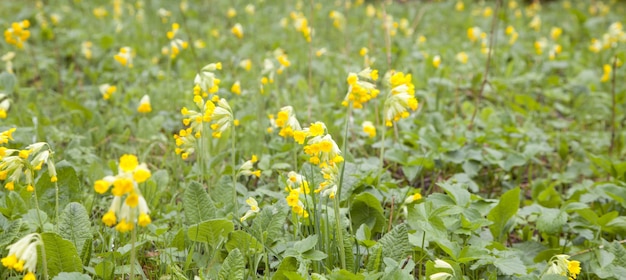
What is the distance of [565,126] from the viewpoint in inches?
166

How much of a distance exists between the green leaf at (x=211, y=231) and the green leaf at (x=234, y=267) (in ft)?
0.49

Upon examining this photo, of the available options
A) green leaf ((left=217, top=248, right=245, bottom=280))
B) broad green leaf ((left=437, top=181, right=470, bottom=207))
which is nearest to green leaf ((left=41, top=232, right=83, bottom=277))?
green leaf ((left=217, top=248, right=245, bottom=280))

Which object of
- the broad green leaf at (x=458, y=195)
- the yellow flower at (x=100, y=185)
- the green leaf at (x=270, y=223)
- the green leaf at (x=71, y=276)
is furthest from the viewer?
the broad green leaf at (x=458, y=195)

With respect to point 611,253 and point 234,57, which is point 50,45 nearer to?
point 234,57

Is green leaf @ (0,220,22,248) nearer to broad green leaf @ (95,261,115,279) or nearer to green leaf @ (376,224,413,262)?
broad green leaf @ (95,261,115,279)

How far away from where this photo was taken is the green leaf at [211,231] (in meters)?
2.05

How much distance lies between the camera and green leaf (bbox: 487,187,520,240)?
2430 mm

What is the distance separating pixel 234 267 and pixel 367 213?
2.28ft

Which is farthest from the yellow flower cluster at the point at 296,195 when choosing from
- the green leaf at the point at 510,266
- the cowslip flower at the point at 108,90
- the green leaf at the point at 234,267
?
the cowslip flower at the point at 108,90

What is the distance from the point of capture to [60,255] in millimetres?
1971

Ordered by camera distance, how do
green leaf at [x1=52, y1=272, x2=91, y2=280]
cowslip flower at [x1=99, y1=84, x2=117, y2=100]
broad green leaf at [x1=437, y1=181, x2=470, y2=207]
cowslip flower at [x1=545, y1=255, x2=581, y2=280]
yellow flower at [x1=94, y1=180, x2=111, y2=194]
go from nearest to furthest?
yellow flower at [x1=94, y1=180, x2=111, y2=194]
green leaf at [x1=52, y1=272, x2=91, y2=280]
cowslip flower at [x1=545, y1=255, x2=581, y2=280]
broad green leaf at [x1=437, y1=181, x2=470, y2=207]
cowslip flower at [x1=99, y1=84, x2=117, y2=100]

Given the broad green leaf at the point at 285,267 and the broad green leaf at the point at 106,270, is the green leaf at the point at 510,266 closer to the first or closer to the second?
the broad green leaf at the point at 285,267

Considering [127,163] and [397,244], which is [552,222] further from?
[127,163]

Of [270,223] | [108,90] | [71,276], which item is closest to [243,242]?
[270,223]
